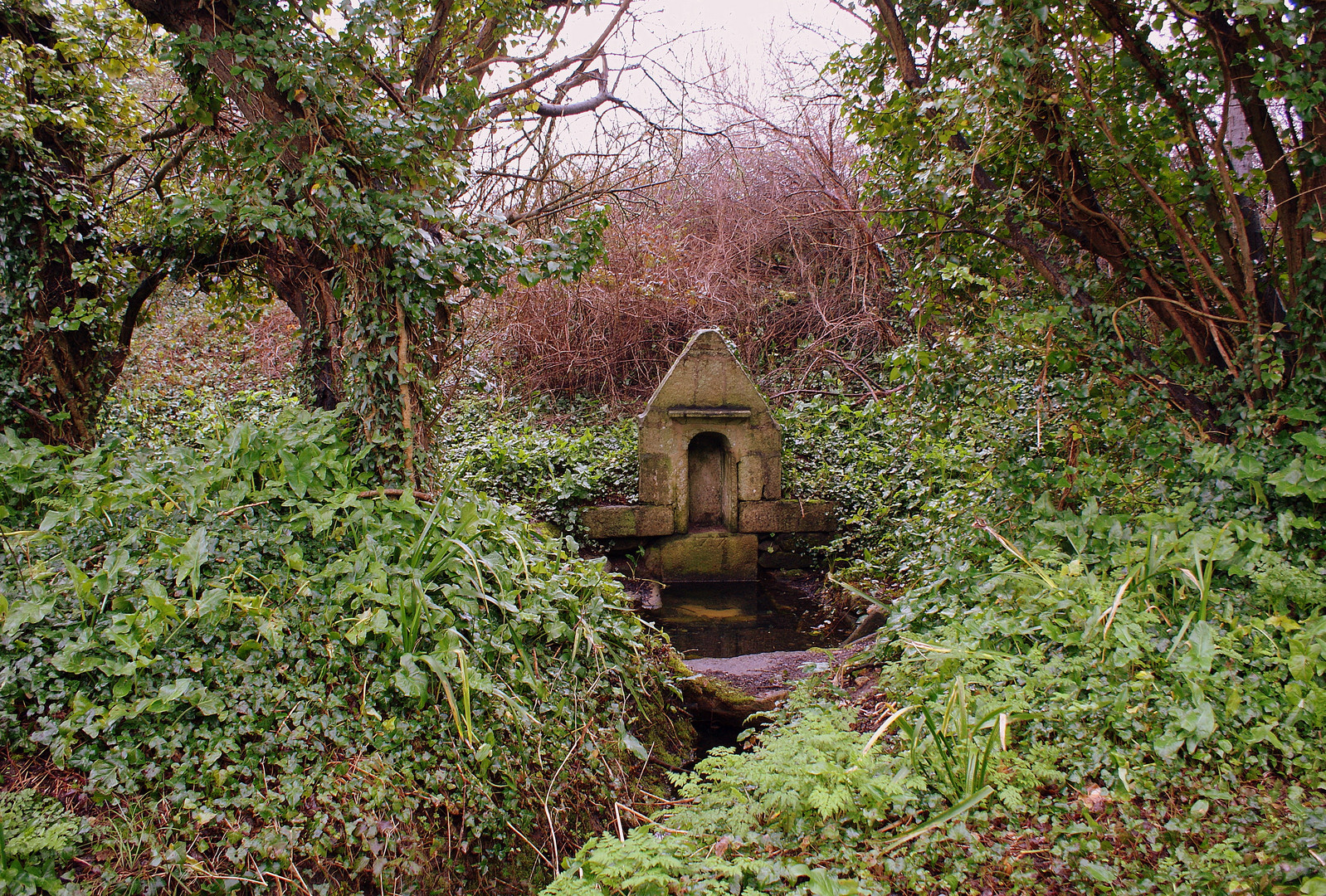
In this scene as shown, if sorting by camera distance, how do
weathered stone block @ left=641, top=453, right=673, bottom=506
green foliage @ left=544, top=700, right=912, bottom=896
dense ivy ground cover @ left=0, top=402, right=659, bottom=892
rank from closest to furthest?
green foliage @ left=544, top=700, right=912, bottom=896, dense ivy ground cover @ left=0, top=402, right=659, bottom=892, weathered stone block @ left=641, top=453, right=673, bottom=506

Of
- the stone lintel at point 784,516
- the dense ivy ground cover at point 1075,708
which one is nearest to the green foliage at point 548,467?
the stone lintel at point 784,516

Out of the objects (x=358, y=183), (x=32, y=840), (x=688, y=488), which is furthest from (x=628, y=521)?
(x=32, y=840)

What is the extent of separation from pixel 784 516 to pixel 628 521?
1.41 m

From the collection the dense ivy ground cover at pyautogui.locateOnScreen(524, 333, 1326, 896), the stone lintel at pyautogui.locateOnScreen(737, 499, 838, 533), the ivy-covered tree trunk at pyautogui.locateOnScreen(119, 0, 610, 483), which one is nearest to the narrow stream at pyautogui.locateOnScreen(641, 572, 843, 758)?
the stone lintel at pyautogui.locateOnScreen(737, 499, 838, 533)

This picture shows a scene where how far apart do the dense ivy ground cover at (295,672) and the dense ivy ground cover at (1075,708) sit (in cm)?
53

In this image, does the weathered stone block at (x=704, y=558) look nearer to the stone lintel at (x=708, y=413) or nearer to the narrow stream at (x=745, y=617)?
the narrow stream at (x=745, y=617)

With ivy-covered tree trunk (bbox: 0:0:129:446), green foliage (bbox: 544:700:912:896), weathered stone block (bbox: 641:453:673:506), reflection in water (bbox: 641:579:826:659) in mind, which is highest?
ivy-covered tree trunk (bbox: 0:0:129:446)

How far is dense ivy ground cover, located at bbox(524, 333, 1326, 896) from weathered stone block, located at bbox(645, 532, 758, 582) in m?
2.57

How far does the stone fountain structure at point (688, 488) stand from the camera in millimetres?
6129

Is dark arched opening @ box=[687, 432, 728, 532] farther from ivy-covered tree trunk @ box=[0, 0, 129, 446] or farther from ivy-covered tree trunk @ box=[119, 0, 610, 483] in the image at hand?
ivy-covered tree trunk @ box=[0, 0, 129, 446]

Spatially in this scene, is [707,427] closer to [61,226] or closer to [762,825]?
[762,825]

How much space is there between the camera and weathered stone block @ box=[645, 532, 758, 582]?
6.21m

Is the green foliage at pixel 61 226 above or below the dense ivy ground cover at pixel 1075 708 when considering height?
above

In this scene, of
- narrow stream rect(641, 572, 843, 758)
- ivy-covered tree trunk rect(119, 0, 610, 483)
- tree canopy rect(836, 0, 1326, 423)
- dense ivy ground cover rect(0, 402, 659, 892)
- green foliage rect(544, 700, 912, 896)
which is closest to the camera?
green foliage rect(544, 700, 912, 896)
